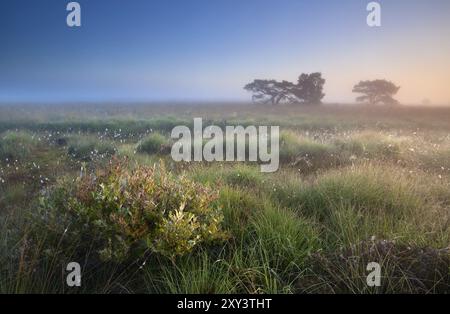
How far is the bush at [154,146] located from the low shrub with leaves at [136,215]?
6.47 meters

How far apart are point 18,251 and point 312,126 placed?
16482mm

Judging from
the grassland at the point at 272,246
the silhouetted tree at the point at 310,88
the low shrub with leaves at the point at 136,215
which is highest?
the silhouetted tree at the point at 310,88

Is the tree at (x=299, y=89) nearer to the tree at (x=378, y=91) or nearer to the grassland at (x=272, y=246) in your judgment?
the tree at (x=378, y=91)

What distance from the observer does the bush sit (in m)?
11.0

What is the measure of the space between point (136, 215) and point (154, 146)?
7.57 m

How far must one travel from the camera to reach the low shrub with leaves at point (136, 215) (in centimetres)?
378

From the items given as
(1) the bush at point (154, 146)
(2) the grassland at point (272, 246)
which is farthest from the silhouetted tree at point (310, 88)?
(2) the grassland at point (272, 246)

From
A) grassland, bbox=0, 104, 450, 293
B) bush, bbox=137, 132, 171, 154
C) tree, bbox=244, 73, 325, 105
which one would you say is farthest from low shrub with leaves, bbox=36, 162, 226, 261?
tree, bbox=244, 73, 325, 105

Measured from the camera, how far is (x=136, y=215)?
153 inches

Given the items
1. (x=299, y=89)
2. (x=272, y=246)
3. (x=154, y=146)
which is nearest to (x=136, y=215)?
(x=272, y=246)

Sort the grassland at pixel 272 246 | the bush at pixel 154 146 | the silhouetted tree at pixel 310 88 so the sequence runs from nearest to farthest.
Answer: the grassland at pixel 272 246 < the bush at pixel 154 146 < the silhouetted tree at pixel 310 88

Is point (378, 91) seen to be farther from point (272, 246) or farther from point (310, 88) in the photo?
point (272, 246)

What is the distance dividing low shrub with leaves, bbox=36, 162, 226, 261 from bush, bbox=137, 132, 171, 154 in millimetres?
6469
